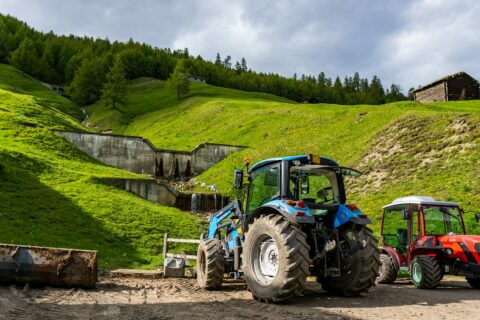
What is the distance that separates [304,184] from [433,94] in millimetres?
59082

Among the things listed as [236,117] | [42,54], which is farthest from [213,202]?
[42,54]

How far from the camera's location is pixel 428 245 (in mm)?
12211

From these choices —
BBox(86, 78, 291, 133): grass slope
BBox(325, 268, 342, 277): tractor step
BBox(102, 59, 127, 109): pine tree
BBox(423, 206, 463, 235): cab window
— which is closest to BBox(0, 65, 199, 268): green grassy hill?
BBox(325, 268, 342, 277): tractor step

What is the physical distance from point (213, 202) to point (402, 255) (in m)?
21.8

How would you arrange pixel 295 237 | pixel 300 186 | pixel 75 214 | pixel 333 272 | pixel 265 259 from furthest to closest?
1. pixel 75 214
2. pixel 300 186
3. pixel 265 259
4. pixel 333 272
5. pixel 295 237

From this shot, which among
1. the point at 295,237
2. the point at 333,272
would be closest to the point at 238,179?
the point at 295,237

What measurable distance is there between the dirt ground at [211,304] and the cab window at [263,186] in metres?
2.12

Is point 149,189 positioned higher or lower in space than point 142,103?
lower

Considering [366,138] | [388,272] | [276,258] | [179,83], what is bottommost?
[388,272]

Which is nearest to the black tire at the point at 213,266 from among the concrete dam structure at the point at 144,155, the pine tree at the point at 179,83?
the concrete dam structure at the point at 144,155

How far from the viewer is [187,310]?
769 centimetres

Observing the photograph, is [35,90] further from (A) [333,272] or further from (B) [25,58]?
(A) [333,272]

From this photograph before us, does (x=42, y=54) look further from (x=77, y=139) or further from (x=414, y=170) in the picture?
(x=414, y=170)

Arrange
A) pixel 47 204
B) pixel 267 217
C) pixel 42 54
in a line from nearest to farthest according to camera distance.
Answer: pixel 267 217
pixel 47 204
pixel 42 54
